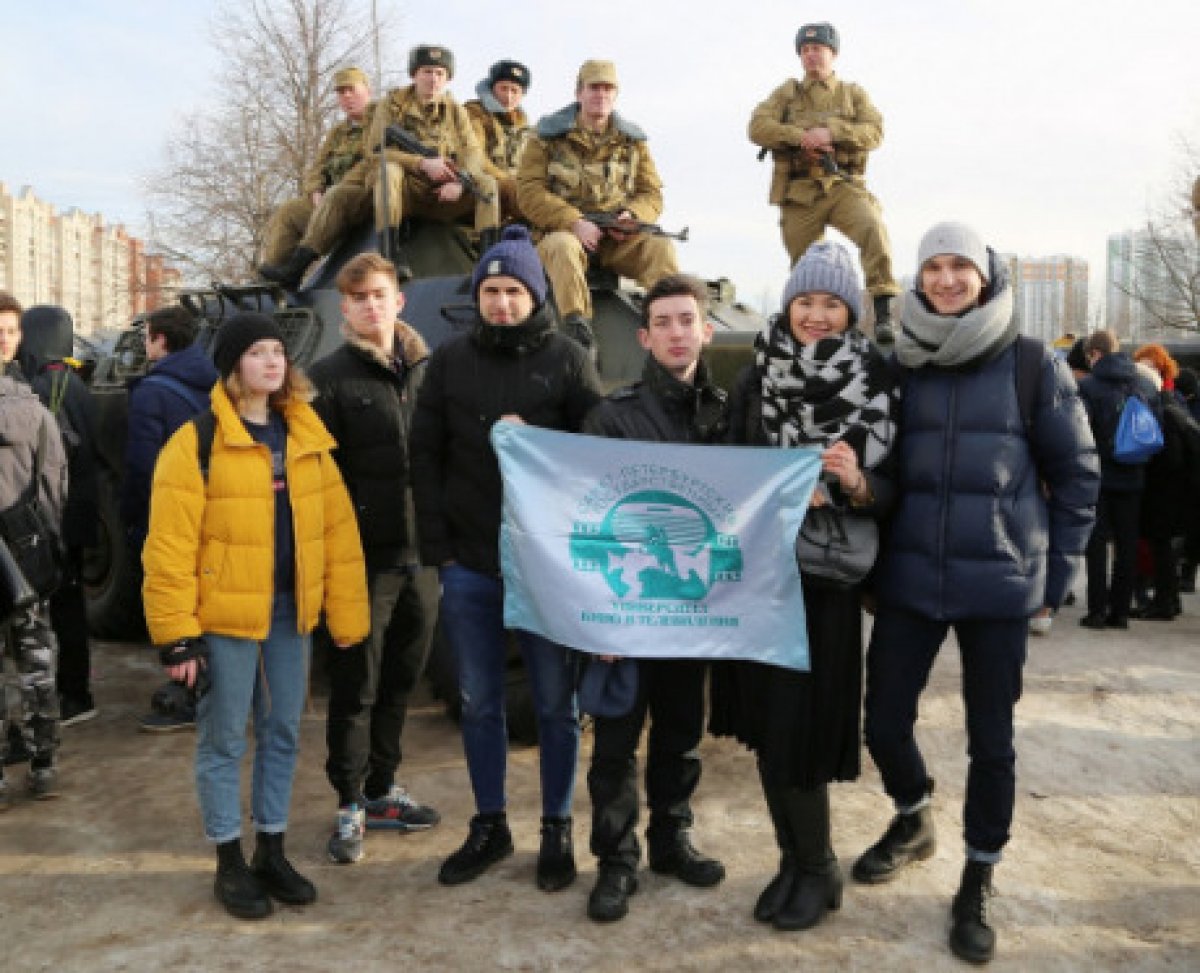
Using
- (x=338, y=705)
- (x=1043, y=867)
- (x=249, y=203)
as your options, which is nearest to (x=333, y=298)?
(x=338, y=705)

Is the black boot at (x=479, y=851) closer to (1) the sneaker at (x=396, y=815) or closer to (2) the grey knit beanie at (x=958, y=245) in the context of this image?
(1) the sneaker at (x=396, y=815)

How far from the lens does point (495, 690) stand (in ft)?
13.1

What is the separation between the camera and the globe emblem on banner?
360 cm

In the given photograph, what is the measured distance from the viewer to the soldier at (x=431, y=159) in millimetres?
6887

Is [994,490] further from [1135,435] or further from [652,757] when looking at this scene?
[1135,435]

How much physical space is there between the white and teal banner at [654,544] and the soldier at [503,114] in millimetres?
5225

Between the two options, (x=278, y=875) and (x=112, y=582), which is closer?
(x=278, y=875)

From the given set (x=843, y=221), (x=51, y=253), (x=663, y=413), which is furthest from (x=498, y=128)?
(x=51, y=253)

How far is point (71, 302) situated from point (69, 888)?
94439mm

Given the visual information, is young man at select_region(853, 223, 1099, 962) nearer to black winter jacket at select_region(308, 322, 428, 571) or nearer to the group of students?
the group of students

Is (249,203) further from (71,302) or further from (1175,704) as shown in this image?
(71,302)

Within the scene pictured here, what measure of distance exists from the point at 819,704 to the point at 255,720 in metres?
1.85

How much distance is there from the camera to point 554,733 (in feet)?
12.7

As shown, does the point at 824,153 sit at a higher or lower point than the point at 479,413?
higher
